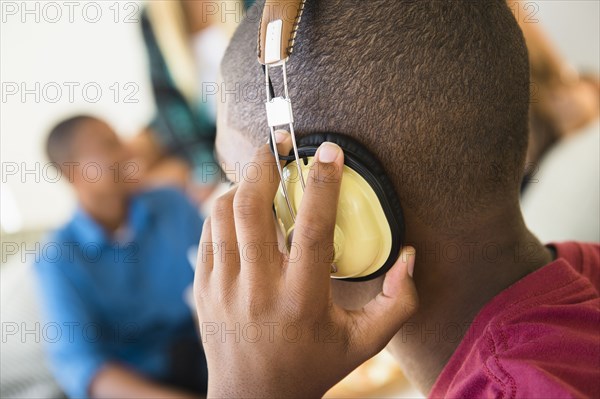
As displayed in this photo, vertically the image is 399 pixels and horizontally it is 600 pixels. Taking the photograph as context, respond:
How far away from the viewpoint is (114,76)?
2.51m

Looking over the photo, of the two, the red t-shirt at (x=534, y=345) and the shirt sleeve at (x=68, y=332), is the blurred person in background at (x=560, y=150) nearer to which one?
the red t-shirt at (x=534, y=345)

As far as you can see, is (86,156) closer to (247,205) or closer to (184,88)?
(184,88)

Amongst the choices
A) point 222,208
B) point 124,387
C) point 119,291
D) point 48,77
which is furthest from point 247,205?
point 48,77

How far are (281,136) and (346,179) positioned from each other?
10 cm

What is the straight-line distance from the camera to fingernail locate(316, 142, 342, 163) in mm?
667

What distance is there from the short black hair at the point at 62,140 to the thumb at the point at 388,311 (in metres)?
1.73

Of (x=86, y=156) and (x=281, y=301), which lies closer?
(x=281, y=301)

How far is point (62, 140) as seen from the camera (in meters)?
2.16

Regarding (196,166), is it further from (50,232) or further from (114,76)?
(50,232)

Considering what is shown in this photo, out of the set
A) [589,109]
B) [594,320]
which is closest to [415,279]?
[594,320]

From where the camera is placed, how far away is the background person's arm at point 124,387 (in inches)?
72.4

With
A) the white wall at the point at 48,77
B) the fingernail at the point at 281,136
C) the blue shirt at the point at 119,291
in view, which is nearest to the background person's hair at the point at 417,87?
the fingernail at the point at 281,136

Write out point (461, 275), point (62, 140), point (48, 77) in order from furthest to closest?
point (48, 77)
point (62, 140)
point (461, 275)

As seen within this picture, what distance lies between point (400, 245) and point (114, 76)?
2110 millimetres
